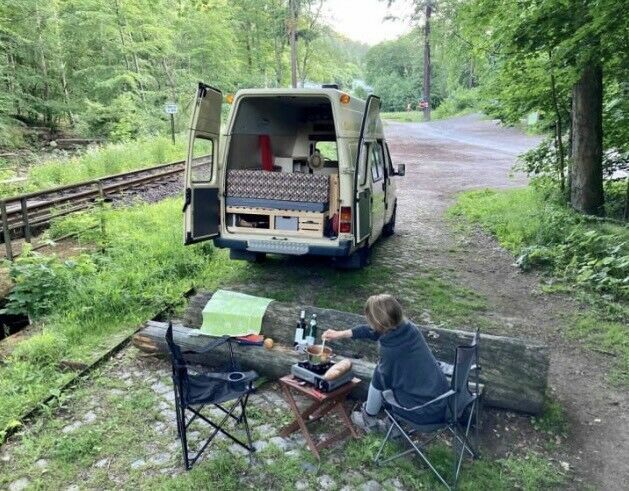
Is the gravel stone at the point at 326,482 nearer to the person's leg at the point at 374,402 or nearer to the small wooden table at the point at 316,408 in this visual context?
the small wooden table at the point at 316,408

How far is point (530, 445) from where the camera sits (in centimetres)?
349

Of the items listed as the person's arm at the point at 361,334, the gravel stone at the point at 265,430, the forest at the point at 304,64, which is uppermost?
the forest at the point at 304,64

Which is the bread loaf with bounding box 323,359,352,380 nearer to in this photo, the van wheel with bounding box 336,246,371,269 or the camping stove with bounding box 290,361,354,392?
the camping stove with bounding box 290,361,354,392

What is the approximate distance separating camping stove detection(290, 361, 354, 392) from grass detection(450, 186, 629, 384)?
2.58m

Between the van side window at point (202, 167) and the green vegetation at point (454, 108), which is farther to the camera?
the green vegetation at point (454, 108)

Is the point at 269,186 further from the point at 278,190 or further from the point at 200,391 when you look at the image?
the point at 200,391

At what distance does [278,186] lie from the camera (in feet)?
20.4

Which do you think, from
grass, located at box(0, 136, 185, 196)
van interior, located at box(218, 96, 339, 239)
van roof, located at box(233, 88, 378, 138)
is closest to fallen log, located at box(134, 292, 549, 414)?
van interior, located at box(218, 96, 339, 239)

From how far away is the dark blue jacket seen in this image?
314 centimetres

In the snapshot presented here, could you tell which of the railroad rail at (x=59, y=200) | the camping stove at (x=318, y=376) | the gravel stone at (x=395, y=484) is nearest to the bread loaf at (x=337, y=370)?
the camping stove at (x=318, y=376)

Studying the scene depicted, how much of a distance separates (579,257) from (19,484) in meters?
6.93

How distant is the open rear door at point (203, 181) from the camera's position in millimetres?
5561

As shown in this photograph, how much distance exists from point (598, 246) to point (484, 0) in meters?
4.19

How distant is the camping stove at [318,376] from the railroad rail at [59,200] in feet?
17.7
